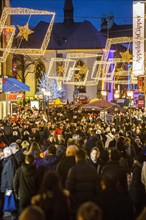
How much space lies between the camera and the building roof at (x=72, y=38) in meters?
79.8

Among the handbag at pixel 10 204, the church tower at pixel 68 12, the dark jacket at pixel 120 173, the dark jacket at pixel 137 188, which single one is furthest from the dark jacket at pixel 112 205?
the church tower at pixel 68 12

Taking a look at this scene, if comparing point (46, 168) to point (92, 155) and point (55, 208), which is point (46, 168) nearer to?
point (92, 155)

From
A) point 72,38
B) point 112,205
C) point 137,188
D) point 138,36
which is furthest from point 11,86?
point 72,38

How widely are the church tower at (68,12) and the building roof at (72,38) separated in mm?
5815

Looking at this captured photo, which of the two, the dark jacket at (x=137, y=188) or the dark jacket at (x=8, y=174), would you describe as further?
the dark jacket at (x=8, y=174)

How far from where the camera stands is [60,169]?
9688mm

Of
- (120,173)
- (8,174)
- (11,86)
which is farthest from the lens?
(11,86)

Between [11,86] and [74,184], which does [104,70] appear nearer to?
[11,86]

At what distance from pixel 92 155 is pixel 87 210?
6436mm

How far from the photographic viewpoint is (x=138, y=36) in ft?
114

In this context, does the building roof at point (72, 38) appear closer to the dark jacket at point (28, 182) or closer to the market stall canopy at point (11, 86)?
the market stall canopy at point (11, 86)

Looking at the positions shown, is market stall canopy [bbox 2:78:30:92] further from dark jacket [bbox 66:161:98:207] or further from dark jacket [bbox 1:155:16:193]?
dark jacket [bbox 66:161:98:207]

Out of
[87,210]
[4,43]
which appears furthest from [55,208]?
[4,43]

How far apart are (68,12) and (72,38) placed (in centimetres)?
1950
